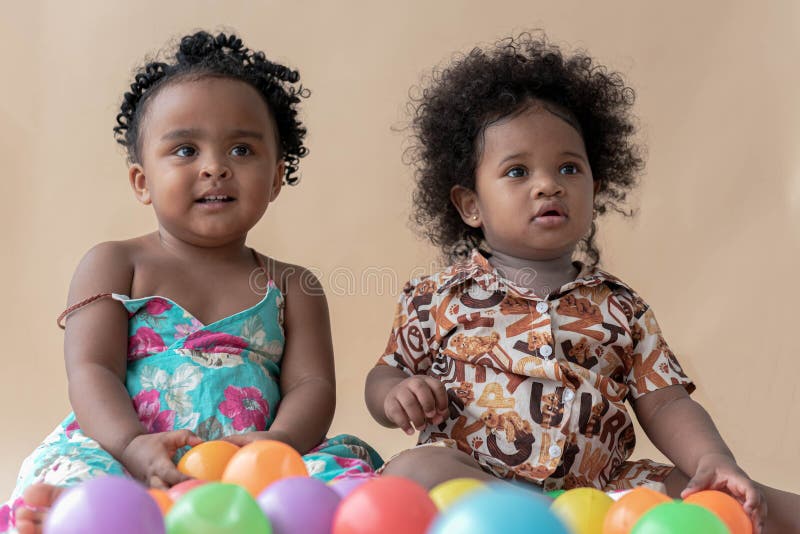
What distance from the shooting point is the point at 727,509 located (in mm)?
1192

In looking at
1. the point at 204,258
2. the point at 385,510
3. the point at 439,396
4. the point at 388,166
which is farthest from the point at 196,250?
the point at 388,166

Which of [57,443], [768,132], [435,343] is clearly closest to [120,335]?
[57,443]

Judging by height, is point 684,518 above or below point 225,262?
below

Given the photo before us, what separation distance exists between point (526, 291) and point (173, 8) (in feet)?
4.45

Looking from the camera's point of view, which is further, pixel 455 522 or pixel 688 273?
pixel 688 273

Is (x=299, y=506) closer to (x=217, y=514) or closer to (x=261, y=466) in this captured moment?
(x=217, y=514)

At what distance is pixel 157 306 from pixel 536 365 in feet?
1.87

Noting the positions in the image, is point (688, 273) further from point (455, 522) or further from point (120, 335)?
point (455, 522)

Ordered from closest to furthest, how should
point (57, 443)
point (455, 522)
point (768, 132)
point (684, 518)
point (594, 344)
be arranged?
point (455, 522), point (684, 518), point (57, 443), point (594, 344), point (768, 132)

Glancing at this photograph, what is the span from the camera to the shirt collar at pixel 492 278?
1.61m

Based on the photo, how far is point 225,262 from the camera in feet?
5.51

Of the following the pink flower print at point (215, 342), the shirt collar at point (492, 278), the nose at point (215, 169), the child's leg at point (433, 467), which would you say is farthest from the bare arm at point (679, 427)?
the nose at point (215, 169)

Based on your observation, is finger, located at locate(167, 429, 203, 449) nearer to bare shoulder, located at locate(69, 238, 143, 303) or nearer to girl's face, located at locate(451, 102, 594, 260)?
bare shoulder, located at locate(69, 238, 143, 303)

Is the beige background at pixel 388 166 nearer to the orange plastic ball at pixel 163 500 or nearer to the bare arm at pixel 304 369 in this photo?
the bare arm at pixel 304 369
